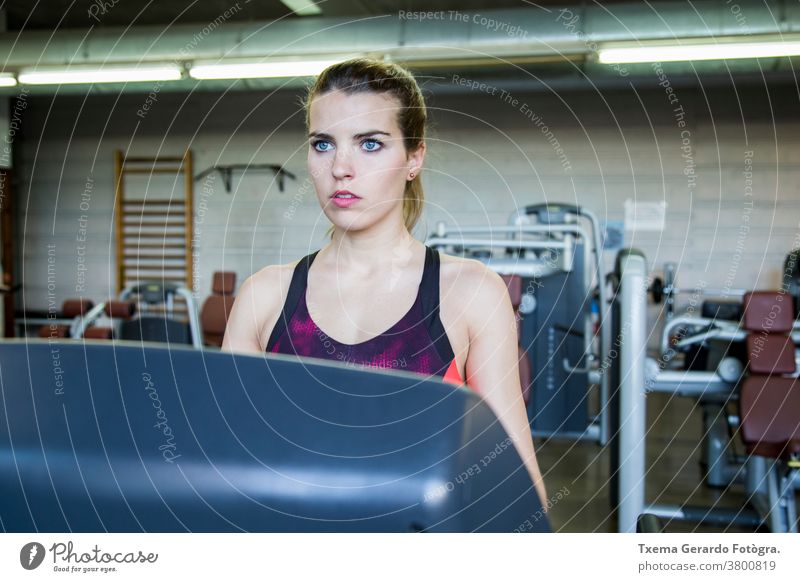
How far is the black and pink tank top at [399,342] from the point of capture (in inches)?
27.7

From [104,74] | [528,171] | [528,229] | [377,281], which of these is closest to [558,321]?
[528,229]

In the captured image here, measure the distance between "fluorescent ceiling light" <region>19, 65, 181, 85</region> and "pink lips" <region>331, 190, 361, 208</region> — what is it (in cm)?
436

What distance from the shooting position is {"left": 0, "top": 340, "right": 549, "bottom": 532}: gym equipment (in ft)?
0.95

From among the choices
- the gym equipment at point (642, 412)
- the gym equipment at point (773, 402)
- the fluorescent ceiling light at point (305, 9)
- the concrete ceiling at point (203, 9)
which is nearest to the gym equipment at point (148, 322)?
the fluorescent ceiling light at point (305, 9)

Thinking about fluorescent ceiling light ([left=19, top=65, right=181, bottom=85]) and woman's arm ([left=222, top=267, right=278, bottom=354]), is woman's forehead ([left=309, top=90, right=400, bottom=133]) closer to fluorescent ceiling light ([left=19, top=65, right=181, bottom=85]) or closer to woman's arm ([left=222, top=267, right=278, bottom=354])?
woman's arm ([left=222, top=267, right=278, bottom=354])

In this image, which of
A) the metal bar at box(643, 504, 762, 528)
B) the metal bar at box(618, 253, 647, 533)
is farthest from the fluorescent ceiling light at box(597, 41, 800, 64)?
the metal bar at box(643, 504, 762, 528)

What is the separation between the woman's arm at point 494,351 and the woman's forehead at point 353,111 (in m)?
0.17

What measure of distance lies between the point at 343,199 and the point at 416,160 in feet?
0.38

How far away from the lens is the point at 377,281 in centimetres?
76

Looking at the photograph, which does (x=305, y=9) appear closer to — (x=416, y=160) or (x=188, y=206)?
(x=188, y=206)
